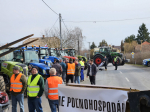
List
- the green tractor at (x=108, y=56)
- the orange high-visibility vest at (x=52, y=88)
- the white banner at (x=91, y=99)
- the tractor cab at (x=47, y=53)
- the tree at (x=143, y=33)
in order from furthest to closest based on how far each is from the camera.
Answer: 1. the tree at (x=143, y=33)
2. the green tractor at (x=108, y=56)
3. the tractor cab at (x=47, y=53)
4. the orange high-visibility vest at (x=52, y=88)
5. the white banner at (x=91, y=99)

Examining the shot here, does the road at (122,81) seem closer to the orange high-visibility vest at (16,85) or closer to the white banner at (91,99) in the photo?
the orange high-visibility vest at (16,85)

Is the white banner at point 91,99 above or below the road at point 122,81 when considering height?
above

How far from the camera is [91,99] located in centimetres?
416

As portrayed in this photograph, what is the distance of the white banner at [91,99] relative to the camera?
12.6ft

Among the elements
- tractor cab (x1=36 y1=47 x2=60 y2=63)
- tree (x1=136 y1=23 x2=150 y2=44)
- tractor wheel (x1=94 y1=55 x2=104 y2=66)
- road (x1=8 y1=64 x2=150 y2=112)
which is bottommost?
road (x1=8 y1=64 x2=150 y2=112)

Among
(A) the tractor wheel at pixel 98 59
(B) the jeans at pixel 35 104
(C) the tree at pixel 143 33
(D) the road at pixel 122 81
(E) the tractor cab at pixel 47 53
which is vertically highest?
(C) the tree at pixel 143 33

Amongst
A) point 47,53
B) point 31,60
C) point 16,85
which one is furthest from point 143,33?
point 16,85

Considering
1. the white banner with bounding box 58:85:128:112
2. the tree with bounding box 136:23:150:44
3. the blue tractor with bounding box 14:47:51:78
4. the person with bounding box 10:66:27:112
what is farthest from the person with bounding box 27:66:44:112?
the tree with bounding box 136:23:150:44

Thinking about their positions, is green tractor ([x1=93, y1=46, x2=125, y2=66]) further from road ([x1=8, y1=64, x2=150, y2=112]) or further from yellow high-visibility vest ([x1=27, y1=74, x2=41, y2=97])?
yellow high-visibility vest ([x1=27, y1=74, x2=41, y2=97])

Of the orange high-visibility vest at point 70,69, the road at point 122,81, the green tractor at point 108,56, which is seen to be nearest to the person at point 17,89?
the road at point 122,81

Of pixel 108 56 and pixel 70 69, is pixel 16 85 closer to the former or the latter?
pixel 70 69

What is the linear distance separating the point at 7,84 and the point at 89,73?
171 inches

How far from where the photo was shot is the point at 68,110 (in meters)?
4.53

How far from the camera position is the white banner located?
151 inches
